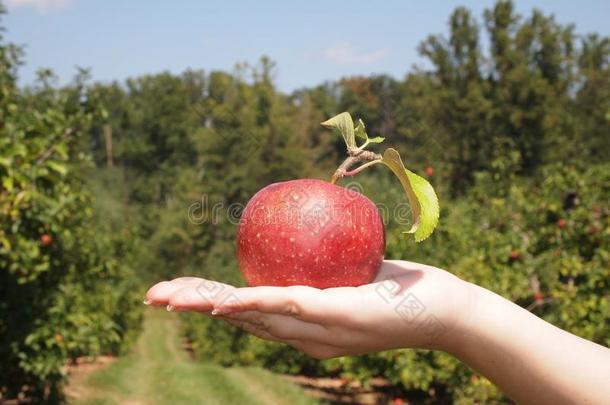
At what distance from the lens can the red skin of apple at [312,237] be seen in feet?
6.10

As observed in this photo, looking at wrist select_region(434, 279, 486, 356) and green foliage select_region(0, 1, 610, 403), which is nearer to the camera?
wrist select_region(434, 279, 486, 356)

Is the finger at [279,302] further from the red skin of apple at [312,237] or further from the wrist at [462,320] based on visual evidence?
the wrist at [462,320]

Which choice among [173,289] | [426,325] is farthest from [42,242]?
[426,325]

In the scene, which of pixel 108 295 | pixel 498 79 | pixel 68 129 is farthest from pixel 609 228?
pixel 498 79

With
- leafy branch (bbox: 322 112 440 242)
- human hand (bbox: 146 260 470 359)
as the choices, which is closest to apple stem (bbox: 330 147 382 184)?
leafy branch (bbox: 322 112 440 242)

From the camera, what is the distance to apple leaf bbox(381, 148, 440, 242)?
175 centimetres

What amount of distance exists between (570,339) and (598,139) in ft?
89.1

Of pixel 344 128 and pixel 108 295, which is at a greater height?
pixel 344 128

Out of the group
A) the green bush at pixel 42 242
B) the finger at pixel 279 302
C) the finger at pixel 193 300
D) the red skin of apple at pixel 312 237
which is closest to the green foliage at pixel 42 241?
the green bush at pixel 42 242

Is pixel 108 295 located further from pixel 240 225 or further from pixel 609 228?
pixel 240 225

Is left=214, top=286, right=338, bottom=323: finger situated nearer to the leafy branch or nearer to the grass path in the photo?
the leafy branch

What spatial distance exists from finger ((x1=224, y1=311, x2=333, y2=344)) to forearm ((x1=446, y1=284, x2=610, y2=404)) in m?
0.42

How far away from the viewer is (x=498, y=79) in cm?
2567

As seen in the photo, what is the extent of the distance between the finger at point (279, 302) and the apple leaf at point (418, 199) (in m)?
0.40
